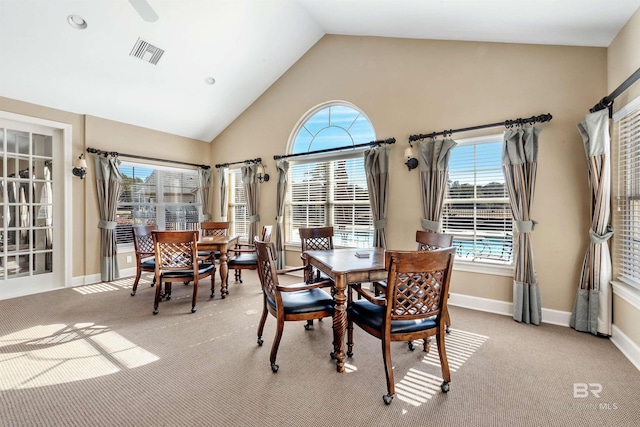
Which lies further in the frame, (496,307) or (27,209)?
(27,209)

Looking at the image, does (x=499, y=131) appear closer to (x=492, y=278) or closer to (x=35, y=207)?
(x=492, y=278)

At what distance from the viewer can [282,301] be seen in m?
2.20

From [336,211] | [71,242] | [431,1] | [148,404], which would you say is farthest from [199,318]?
[431,1]

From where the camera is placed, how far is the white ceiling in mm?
2742

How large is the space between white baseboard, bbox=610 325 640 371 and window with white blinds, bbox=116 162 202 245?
6558 millimetres

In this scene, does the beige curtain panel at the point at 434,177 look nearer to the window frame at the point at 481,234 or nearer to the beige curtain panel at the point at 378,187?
the window frame at the point at 481,234

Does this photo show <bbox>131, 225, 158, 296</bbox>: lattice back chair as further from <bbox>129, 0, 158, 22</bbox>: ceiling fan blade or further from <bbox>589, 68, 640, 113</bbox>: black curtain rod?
<bbox>589, 68, 640, 113</bbox>: black curtain rod

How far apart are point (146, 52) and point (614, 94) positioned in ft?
17.6

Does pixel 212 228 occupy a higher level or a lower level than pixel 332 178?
lower

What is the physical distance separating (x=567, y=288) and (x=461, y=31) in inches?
122

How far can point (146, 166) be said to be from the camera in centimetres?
535

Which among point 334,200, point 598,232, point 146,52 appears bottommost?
point 598,232

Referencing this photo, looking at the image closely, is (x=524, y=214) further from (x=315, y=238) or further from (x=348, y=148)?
(x=348, y=148)

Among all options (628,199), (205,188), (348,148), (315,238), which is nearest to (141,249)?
(205,188)
